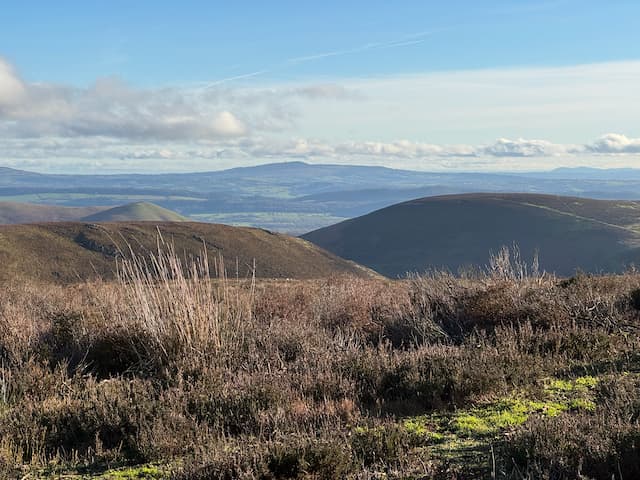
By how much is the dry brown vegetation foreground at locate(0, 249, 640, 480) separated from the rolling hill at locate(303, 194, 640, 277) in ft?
207

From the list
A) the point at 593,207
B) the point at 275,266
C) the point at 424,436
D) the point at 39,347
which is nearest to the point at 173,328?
the point at 39,347

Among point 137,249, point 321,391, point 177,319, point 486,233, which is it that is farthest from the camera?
point 486,233

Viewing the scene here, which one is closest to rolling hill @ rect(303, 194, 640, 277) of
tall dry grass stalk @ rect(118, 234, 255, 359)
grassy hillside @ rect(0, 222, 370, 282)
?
grassy hillside @ rect(0, 222, 370, 282)

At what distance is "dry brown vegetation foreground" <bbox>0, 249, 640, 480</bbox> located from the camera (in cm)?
371

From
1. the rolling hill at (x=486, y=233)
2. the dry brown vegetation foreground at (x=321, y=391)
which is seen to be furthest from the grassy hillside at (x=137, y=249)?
the dry brown vegetation foreground at (x=321, y=391)

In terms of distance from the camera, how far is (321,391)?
17.8 feet

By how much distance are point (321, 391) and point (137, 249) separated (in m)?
43.7

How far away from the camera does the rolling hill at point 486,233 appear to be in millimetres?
74625

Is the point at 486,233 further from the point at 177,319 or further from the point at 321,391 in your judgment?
the point at 321,391

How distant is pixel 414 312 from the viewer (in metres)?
8.35

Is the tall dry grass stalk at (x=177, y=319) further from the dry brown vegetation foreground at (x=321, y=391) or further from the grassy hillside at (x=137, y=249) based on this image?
the grassy hillside at (x=137, y=249)

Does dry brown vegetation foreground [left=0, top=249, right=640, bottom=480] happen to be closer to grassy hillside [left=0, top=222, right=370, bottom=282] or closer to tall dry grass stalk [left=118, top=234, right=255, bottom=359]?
tall dry grass stalk [left=118, top=234, right=255, bottom=359]

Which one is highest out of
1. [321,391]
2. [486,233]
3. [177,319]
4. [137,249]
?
[177,319]

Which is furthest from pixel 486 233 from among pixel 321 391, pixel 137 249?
pixel 321 391
